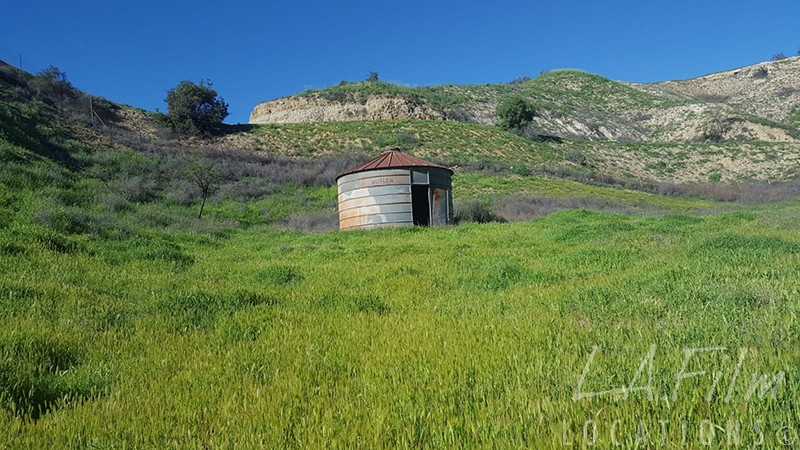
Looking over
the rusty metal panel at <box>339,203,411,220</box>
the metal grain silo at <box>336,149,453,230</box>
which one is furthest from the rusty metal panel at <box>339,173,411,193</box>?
the rusty metal panel at <box>339,203,411,220</box>

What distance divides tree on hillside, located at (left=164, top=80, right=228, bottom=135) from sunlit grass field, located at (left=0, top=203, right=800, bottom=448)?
143 ft

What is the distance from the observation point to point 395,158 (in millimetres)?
22938

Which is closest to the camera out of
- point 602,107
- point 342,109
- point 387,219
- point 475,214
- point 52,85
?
point 387,219

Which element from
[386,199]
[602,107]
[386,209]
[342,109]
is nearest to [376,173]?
[386,199]

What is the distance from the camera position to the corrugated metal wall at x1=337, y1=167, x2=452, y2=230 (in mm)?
21859

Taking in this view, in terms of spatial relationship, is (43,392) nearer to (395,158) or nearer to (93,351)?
(93,351)

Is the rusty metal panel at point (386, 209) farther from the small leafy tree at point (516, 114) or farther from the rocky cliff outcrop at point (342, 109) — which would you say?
the rocky cliff outcrop at point (342, 109)

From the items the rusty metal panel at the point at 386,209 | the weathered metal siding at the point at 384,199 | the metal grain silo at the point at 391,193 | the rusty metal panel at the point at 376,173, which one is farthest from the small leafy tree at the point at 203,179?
the rusty metal panel at the point at 386,209

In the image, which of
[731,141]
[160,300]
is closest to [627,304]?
[160,300]

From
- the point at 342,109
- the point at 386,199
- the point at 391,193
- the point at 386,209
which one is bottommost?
the point at 386,209

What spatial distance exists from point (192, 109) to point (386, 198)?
36.5m

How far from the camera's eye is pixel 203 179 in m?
30.3

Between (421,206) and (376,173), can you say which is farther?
(421,206)

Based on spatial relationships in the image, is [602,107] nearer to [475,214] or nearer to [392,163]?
[475,214]
